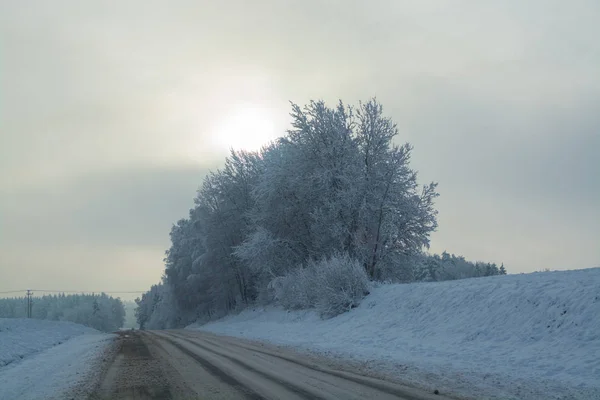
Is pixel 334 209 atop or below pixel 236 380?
atop

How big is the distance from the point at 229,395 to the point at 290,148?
96.6ft

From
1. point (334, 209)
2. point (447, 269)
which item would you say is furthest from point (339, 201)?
point (447, 269)

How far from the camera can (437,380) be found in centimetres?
1063

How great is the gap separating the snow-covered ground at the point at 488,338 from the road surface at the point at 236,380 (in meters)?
1.36

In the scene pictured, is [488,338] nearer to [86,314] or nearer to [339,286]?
[339,286]

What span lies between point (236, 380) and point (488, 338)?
7928 millimetres

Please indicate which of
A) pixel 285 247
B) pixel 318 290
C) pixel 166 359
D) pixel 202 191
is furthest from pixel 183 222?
pixel 166 359

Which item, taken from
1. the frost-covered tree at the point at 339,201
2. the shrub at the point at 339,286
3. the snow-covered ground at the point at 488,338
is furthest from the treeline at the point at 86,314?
the snow-covered ground at the point at 488,338

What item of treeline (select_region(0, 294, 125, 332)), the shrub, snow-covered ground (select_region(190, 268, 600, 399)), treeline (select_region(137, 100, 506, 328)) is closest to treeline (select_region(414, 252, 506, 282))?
treeline (select_region(137, 100, 506, 328))

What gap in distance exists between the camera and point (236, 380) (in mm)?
10805

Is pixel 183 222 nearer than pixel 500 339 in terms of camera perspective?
No

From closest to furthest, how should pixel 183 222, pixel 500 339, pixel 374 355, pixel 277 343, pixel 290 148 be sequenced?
1. pixel 500 339
2. pixel 374 355
3. pixel 277 343
4. pixel 290 148
5. pixel 183 222

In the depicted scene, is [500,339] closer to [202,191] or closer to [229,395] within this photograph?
[229,395]

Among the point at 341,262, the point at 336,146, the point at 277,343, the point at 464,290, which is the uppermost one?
the point at 336,146
